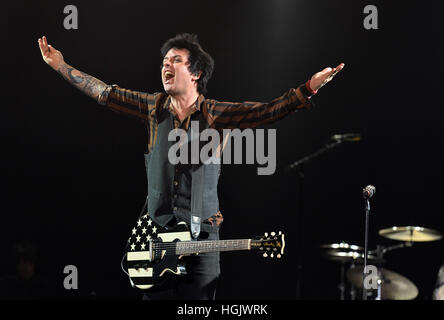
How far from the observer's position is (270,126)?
623 centimetres

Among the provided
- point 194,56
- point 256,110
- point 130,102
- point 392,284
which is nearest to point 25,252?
point 130,102

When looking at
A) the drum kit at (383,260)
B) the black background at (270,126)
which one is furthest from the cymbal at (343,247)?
the black background at (270,126)

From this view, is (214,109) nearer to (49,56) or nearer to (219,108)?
(219,108)

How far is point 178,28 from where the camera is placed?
5922 mm

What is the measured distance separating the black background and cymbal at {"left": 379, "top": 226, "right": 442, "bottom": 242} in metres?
0.50

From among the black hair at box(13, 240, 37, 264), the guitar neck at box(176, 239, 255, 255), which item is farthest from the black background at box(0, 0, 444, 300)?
the guitar neck at box(176, 239, 255, 255)

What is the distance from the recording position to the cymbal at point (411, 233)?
228 inches

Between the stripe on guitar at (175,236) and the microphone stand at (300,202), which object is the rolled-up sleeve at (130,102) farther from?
the microphone stand at (300,202)

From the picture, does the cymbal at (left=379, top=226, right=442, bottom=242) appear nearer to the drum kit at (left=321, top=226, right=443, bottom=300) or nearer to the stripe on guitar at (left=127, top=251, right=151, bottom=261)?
the drum kit at (left=321, top=226, right=443, bottom=300)

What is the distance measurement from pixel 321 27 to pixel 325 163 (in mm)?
1466

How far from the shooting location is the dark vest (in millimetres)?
3326

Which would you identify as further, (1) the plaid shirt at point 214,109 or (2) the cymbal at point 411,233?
(2) the cymbal at point 411,233

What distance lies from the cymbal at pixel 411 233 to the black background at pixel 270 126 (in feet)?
1.65
